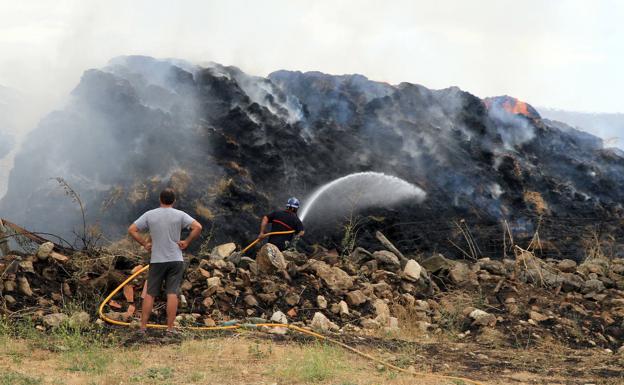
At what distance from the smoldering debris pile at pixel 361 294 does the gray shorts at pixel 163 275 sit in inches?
41.0

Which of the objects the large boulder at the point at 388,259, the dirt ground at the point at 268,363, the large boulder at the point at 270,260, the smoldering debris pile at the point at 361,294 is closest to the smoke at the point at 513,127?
the smoldering debris pile at the point at 361,294

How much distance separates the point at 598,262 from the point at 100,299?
316 inches

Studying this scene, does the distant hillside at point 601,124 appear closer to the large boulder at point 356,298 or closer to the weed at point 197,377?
the large boulder at point 356,298

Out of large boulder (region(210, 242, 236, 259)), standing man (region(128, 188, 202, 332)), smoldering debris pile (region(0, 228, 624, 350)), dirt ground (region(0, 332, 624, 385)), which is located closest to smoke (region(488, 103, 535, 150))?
smoldering debris pile (region(0, 228, 624, 350))

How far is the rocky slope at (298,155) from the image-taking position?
748 inches

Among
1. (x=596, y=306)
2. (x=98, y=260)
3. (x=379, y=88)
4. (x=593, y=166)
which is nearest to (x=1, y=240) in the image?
(x=98, y=260)

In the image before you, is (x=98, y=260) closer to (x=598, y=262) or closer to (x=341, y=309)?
(x=341, y=309)

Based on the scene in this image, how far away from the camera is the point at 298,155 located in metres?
22.2

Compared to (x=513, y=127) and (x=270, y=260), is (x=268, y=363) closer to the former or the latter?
(x=270, y=260)

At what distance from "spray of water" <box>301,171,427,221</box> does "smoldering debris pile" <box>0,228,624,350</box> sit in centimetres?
959

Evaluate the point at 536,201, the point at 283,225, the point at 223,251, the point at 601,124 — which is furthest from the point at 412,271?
the point at 601,124

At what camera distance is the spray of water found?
21.5m

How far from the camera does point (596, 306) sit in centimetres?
1087

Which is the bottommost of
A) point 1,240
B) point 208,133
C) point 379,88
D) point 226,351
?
point 226,351
